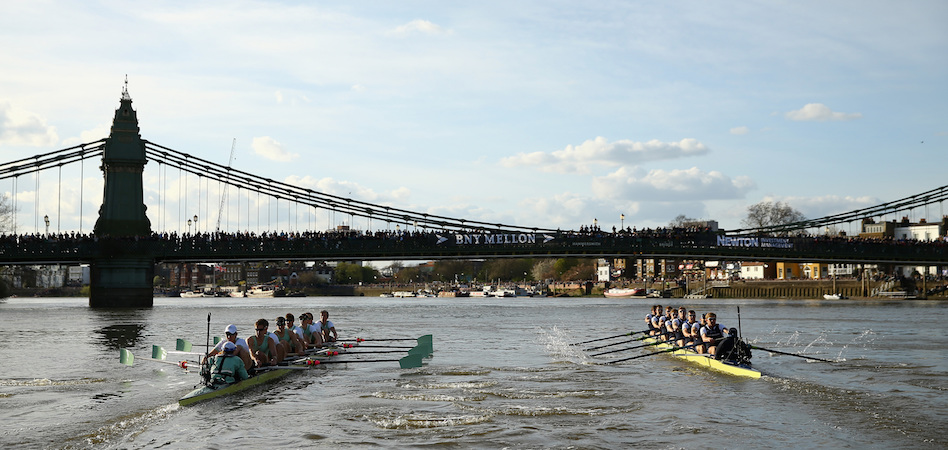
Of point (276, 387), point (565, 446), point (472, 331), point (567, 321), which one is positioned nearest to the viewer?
point (565, 446)

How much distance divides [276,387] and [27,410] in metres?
5.87

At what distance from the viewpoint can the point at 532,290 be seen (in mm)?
169375

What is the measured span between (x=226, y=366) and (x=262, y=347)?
270 centimetres

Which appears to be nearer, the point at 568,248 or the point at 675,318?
the point at 675,318

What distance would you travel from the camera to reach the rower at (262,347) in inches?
907

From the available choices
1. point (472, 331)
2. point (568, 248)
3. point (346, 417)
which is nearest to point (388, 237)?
point (568, 248)

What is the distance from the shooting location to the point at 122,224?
72375 mm

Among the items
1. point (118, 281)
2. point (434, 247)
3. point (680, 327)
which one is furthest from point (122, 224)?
point (680, 327)

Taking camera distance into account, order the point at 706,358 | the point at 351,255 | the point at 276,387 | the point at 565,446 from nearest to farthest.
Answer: the point at 565,446, the point at 276,387, the point at 706,358, the point at 351,255

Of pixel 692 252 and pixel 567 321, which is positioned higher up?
pixel 692 252

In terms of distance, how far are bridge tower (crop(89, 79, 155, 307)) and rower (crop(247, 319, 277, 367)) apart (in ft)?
167

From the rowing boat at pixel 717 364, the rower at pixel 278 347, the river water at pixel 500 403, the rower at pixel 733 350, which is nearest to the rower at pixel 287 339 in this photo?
the rower at pixel 278 347

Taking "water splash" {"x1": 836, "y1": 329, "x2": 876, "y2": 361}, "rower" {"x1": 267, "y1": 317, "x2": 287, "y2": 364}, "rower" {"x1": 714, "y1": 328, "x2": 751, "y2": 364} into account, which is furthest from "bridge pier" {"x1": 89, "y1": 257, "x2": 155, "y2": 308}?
"rower" {"x1": 714, "y1": 328, "x2": 751, "y2": 364}

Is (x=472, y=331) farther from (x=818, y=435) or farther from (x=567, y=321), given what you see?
(x=818, y=435)
